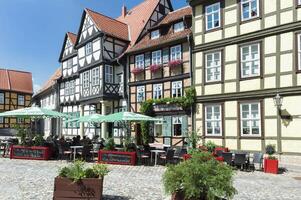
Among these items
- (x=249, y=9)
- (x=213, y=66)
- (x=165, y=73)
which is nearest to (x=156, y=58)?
(x=165, y=73)

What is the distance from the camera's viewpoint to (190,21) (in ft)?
73.8

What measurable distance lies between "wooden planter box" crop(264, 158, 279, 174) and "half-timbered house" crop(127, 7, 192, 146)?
7.24m

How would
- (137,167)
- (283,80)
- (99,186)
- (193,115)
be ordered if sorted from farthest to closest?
(193,115), (283,80), (137,167), (99,186)

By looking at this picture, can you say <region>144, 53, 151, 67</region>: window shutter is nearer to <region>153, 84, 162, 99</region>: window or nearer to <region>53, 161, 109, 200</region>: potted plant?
<region>153, 84, 162, 99</region>: window

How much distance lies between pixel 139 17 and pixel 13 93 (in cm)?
2861

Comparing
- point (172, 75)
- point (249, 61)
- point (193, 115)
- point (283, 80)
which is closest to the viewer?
point (283, 80)

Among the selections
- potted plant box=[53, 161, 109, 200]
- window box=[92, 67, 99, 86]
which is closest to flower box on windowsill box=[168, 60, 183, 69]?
window box=[92, 67, 99, 86]

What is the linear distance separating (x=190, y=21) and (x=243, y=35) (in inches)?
207

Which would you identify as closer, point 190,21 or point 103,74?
point 190,21

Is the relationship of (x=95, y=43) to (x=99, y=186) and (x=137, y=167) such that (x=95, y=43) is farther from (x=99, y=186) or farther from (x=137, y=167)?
(x=99, y=186)

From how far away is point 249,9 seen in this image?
707 inches

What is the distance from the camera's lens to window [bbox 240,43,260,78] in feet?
57.5

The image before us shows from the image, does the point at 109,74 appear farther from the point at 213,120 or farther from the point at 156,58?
the point at 213,120

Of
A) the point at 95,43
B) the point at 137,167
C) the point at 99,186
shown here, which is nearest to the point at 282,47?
the point at 137,167
